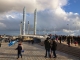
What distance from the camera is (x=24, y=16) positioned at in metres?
143

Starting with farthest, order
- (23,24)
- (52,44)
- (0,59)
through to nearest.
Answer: (23,24) < (52,44) < (0,59)

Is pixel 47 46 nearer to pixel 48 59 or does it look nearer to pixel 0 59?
pixel 48 59

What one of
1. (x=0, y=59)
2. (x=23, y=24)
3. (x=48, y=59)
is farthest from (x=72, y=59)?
(x=23, y=24)

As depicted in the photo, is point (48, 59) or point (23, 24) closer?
point (48, 59)

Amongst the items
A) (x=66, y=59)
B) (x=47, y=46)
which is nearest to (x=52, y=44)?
(x=47, y=46)

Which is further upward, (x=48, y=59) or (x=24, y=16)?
(x=24, y=16)

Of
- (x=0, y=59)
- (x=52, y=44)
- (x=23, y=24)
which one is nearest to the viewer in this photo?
(x=0, y=59)

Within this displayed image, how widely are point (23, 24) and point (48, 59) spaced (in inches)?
4695

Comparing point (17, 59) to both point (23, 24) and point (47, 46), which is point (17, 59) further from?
point (23, 24)

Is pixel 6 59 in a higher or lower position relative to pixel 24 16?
lower

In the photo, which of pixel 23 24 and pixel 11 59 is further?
pixel 23 24

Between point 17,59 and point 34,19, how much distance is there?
128 m

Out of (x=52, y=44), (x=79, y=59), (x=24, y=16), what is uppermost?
(x=24, y=16)

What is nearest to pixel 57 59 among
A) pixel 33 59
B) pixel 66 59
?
pixel 66 59
